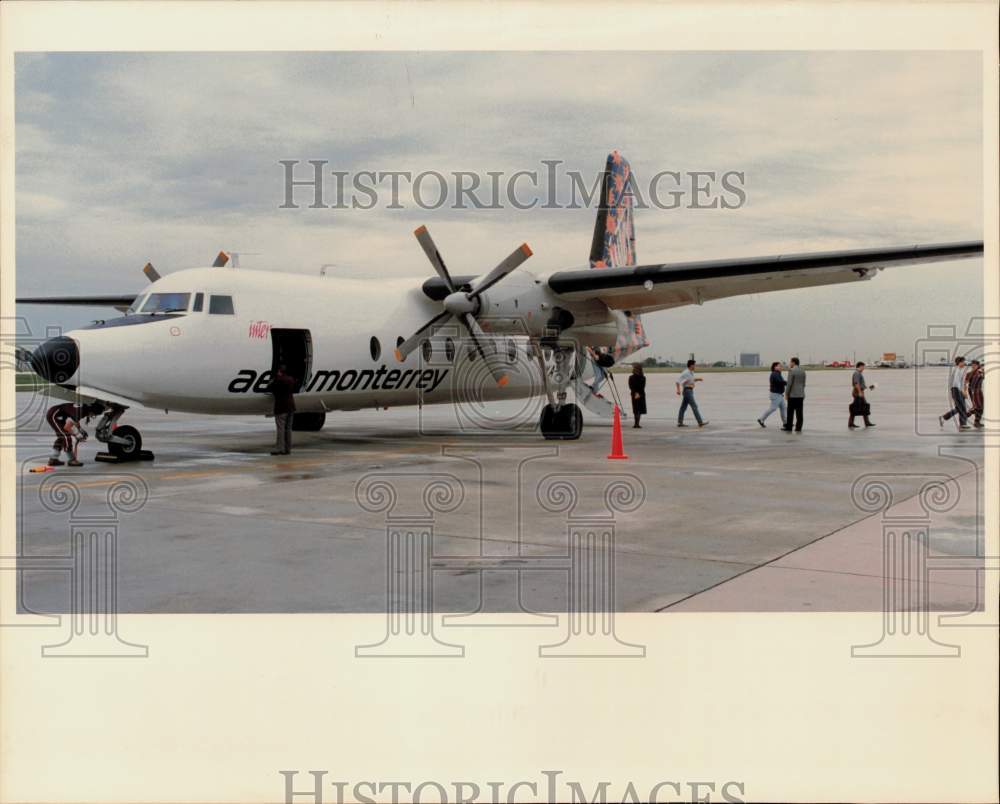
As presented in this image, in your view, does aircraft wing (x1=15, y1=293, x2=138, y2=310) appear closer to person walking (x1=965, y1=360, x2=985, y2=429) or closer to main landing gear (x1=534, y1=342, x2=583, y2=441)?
main landing gear (x1=534, y1=342, x2=583, y2=441)

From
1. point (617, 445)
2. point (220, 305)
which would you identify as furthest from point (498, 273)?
point (220, 305)

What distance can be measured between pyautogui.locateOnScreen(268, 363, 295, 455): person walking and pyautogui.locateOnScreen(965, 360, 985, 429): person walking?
1416 cm

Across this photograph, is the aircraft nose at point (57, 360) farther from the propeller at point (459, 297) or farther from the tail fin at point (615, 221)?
the tail fin at point (615, 221)

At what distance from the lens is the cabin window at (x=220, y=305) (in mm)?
13289

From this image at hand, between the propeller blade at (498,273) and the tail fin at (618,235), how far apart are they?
348 centimetres

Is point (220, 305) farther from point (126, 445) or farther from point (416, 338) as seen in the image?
point (416, 338)

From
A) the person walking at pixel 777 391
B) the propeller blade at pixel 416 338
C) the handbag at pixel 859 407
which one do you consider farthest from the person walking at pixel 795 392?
the propeller blade at pixel 416 338

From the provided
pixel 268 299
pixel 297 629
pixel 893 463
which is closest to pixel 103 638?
pixel 297 629

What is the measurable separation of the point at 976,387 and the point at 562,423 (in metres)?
9.17

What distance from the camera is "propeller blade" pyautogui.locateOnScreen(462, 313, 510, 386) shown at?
53.1 ft

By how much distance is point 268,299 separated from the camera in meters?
14.1

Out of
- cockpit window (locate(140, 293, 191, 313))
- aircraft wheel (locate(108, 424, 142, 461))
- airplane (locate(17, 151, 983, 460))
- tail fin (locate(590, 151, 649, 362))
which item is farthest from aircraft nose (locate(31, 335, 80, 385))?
tail fin (locate(590, 151, 649, 362))

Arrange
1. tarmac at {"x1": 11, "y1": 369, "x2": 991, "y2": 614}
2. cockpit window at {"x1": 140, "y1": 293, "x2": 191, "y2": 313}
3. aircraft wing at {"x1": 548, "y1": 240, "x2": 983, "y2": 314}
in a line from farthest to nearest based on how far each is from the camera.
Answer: aircraft wing at {"x1": 548, "y1": 240, "x2": 983, "y2": 314}
cockpit window at {"x1": 140, "y1": 293, "x2": 191, "y2": 313}
tarmac at {"x1": 11, "y1": 369, "x2": 991, "y2": 614}

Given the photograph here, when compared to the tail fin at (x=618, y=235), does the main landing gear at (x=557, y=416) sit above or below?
below
